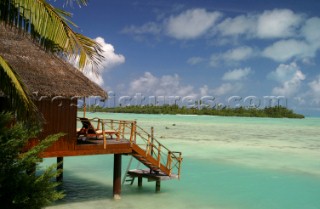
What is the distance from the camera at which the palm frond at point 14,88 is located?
5836mm

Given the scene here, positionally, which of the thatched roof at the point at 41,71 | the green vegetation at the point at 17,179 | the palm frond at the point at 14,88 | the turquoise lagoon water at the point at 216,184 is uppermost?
the thatched roof at the point at 41,71

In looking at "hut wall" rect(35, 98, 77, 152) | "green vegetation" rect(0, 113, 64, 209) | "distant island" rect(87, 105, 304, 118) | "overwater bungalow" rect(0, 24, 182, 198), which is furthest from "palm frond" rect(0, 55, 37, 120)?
"distant island" rect(87, 105, 304, 118)

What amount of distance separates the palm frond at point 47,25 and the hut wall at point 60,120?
4.40m

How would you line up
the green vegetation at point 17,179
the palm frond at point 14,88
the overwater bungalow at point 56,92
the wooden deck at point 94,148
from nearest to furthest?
the palm frond at point 14,88 < the green vegetation at point 17,179 < the overwater bungalow at point 56,92 < the wooden deck at point 94,148

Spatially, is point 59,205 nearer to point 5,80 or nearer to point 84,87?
point 84,87

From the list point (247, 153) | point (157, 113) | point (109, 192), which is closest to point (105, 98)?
point (109, 192)

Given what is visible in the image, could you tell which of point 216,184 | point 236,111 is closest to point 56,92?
point 216,184

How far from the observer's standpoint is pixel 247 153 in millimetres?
27453

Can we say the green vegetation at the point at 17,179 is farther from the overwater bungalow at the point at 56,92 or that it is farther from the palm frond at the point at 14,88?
the overwater bungalow at the point at 56,92

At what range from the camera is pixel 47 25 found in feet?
20.3

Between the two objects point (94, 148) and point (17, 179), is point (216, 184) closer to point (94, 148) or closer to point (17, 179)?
point (94, 148)

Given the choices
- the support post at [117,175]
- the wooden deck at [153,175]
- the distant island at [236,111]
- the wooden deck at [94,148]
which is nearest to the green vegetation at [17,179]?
the wooden deck at [94,148]

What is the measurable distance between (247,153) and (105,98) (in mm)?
17799

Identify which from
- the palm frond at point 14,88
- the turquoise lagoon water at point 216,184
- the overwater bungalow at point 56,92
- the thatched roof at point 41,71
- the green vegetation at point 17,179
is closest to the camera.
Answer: the palm frond at point 14,88
